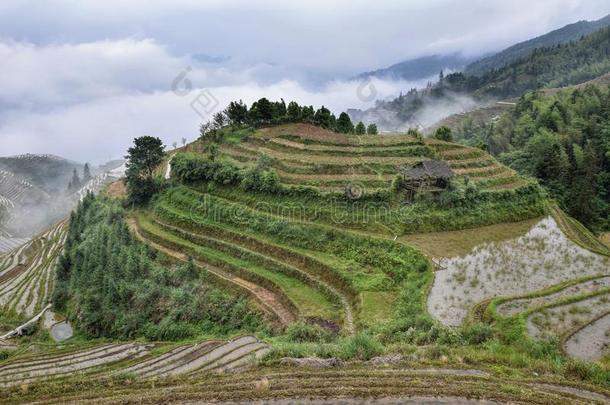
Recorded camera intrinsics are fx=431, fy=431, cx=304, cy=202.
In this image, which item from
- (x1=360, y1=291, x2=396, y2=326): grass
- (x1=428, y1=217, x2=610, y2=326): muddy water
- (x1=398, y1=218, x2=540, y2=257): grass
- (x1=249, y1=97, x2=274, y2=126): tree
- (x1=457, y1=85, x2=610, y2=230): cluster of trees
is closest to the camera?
(x1=360, y1=291, x2=396, y2=326): grass

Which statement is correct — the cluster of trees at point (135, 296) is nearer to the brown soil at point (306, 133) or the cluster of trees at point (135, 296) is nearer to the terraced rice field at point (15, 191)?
the brown soil at point (306, 133)

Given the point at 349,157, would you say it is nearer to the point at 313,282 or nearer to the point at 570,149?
the point at 313,282

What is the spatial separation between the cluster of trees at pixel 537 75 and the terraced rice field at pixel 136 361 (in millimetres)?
109669

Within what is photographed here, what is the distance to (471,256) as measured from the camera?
21.6m

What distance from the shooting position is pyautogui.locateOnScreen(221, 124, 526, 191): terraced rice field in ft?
95.1

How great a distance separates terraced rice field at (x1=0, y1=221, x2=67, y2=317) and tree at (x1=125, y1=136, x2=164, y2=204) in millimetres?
10518

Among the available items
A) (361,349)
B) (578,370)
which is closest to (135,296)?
(361,349)

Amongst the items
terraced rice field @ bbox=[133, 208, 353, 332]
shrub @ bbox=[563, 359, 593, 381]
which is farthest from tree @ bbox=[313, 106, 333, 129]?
shrub @ bbox=[563, 359, 593, 381]

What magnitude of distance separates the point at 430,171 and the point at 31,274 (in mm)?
38239

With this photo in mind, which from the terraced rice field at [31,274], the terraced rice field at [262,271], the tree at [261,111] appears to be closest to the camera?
the terraced rice field at [262,271]

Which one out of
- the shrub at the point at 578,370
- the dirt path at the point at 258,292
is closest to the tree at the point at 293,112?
the dirt path at the point at 258,292

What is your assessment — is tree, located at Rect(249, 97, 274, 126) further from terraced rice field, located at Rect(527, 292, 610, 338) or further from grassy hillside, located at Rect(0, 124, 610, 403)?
terraced rice field, located at Rect(527, 292, 610, 338)

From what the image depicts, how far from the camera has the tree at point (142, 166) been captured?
35.2 meters

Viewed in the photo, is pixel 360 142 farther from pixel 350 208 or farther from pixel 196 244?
pixel 196 244
